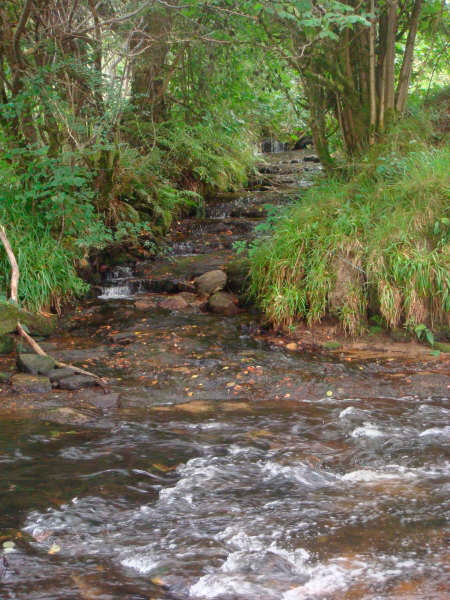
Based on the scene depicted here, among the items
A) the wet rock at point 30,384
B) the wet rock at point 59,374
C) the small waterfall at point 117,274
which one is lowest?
the wet rock at point 30,384

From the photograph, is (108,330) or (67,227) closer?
(108,330)

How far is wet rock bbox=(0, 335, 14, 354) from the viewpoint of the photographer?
671 centimetres

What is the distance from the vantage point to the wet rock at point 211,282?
28.2 feet

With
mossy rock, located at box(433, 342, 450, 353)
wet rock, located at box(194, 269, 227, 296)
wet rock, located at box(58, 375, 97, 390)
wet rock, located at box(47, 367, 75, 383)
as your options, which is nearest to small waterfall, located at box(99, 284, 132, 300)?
wet rock, located at box(194, 269, 227, 296)

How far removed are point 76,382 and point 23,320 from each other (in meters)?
1.53

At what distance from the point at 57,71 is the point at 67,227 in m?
2.06

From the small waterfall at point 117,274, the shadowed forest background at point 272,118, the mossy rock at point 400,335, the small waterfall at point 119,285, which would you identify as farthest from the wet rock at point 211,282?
the mossy rock at point 400,335

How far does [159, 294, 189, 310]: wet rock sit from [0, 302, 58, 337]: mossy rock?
1520 mm

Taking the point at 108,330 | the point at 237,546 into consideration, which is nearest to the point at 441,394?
the point at 237,546

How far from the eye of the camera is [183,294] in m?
8.80

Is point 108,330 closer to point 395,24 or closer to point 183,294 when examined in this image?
point 183,294

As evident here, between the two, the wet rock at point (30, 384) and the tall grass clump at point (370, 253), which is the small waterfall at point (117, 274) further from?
the wet rock at point (30, 384)

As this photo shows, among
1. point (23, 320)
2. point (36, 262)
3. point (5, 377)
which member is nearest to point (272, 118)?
point (36, 262)

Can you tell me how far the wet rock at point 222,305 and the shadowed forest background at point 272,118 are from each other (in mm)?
308
